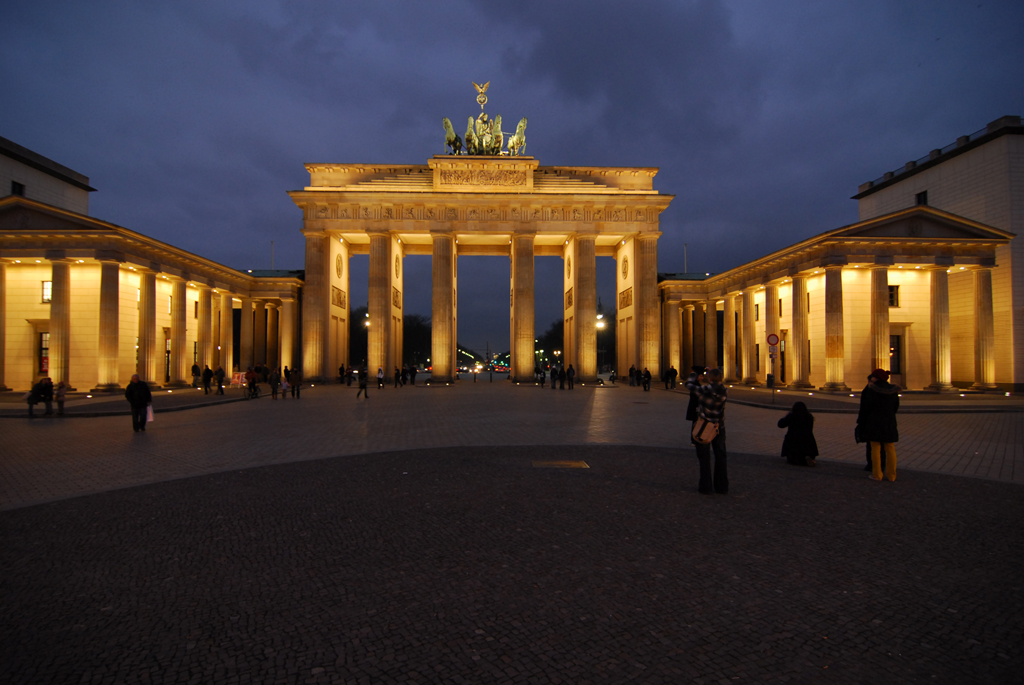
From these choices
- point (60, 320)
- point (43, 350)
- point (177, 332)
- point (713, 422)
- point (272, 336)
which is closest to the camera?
point (713, 422)

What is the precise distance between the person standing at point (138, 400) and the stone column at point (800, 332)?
34.6 m

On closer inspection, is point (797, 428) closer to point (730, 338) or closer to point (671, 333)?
point (730, 338)

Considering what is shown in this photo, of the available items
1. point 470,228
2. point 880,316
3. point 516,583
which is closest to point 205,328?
point 470,228

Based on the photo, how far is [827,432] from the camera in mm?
14562

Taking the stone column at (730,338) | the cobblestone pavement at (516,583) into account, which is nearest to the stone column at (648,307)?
the stone column at (730,338)

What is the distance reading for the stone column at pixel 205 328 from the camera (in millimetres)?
40531

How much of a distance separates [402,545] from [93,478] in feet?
21.4

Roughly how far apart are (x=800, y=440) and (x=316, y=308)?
39.7 metres

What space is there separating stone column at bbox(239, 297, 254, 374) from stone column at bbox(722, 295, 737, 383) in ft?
139

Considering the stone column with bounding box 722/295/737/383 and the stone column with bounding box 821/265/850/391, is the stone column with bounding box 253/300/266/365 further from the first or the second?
the stone column with bounding box 821/265/850/391

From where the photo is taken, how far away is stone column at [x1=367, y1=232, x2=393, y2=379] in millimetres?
42875

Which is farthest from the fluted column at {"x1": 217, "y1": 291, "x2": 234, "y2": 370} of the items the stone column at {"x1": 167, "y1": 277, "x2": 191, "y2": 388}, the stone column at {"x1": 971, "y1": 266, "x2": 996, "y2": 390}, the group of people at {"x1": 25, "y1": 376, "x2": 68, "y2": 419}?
the stone column at {"x1": 971, "y1": 266, "x2": 996, "y2": 390}

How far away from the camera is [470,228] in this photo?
145 feet

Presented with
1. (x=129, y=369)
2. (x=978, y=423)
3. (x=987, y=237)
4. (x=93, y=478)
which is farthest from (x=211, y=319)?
(x=987, y=237)
